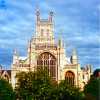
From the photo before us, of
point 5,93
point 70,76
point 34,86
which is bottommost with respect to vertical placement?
point 5,93

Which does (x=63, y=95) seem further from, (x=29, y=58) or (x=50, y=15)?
(x=50, y=15)

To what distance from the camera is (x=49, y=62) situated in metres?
141

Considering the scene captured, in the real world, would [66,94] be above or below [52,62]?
below

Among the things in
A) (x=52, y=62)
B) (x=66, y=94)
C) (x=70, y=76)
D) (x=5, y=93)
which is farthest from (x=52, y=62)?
(x=5, y=93)

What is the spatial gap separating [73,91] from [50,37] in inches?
1920

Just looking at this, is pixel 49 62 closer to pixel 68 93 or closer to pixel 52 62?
pixel 52 62

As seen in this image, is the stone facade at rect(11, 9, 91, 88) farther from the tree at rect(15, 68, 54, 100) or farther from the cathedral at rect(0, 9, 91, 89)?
the tree at rect(15, 68, 54, 100)

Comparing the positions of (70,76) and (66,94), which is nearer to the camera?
(66,94)

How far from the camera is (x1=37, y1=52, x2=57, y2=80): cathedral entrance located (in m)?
141

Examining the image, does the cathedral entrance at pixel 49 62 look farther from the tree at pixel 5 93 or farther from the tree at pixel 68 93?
the tree at pixel 68 93

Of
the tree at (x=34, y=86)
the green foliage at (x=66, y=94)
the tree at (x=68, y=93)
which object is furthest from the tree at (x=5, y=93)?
the tree at (x=68, y=93)

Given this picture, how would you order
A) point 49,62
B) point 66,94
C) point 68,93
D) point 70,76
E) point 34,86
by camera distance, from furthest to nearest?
point 70,76, point 49,62, point 66,94, point 68,93, point 34,86

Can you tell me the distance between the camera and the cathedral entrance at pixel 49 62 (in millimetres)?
140625

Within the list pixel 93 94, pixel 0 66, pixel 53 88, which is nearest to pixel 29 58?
pixel 0 66
